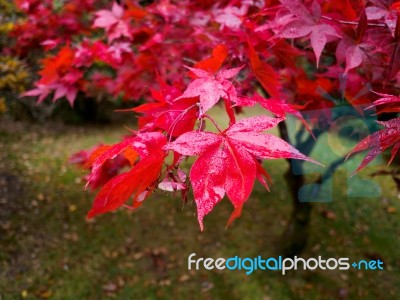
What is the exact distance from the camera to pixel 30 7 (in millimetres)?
2770

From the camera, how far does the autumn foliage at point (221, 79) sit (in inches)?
31.4

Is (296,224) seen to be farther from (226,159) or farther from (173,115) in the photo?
(226,159)

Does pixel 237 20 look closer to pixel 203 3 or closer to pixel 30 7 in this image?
pixel 203 3

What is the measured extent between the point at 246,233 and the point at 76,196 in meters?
2.08

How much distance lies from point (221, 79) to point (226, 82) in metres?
0.02

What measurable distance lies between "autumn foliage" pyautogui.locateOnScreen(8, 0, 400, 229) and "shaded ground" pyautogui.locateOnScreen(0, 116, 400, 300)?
1.17 metres

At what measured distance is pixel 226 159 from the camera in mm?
795

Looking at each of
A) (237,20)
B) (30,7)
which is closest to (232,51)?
(237,20)

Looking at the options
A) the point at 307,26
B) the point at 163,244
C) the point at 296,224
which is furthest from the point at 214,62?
the point at 163,244

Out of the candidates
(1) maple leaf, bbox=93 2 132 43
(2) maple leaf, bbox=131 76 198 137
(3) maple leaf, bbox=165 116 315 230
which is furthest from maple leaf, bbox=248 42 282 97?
(1) maple leaf, bbox=93 2 132 43

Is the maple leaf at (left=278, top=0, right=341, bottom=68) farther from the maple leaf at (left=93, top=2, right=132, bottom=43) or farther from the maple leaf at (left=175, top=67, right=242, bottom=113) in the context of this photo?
the maple leaf at (left=93, top=2, right=132, bottom=43)

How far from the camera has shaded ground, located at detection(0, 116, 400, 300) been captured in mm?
3037

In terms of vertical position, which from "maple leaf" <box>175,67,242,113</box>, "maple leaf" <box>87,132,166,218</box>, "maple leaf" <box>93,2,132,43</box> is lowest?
"maple leaf" <box>93,2,132,43</box>

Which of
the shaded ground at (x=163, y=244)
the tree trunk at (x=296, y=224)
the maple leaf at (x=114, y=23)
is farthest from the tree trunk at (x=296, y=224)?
the maple leaf at (x=114, y=23)
